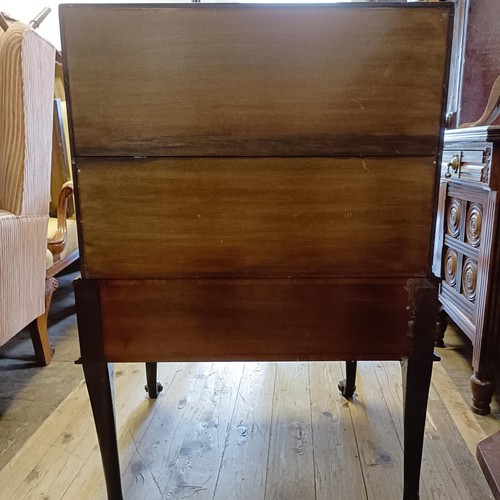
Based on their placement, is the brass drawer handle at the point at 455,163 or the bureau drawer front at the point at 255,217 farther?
the brass drawer handle at the point at 455,163

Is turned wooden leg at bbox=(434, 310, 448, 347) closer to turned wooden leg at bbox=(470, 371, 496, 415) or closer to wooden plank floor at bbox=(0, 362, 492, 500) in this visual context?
wooden plank floor at bbox=(0, 362, 492, 500)

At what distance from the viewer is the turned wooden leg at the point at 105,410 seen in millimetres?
846

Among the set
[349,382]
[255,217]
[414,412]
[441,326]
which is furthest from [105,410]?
[441,326]

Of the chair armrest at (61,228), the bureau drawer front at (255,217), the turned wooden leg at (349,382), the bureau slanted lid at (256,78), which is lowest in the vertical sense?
the turned wooden leg at (349,382)

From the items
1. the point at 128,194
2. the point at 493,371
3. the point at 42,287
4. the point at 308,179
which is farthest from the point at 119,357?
the point at 493,371

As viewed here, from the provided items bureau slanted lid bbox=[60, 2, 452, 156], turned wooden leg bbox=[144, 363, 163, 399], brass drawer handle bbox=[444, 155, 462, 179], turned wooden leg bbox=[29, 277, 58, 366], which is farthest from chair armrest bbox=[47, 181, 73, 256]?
brass drawer handle bbox=[444, 155, 462, 179]

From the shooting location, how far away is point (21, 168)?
4.47 feet

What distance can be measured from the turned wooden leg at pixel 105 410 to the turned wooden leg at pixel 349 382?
0.70 metres

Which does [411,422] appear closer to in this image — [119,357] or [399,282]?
[399,282]

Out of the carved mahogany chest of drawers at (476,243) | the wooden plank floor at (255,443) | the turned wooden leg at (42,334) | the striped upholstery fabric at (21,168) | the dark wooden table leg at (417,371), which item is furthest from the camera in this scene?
the turned wooden leg at (42,334)

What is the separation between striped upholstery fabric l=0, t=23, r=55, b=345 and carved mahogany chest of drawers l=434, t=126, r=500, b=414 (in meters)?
1.24

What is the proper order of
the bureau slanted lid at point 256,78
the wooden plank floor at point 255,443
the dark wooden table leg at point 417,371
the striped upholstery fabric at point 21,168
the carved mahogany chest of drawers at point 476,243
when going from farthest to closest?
the striped upholstery fabric at point 21,168, the carved mahogany chest of drawers at point 476,243, the wooden plank floor at point 255,443, the dark wooden table leg at point 417,371, the bureau slanted lid at point 256,78

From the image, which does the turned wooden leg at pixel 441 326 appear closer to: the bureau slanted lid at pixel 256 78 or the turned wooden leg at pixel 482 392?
the turned wooden leg at pixel 482 392

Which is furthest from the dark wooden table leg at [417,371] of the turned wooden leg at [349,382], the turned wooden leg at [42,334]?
the turned wooden leg at [42,334]
